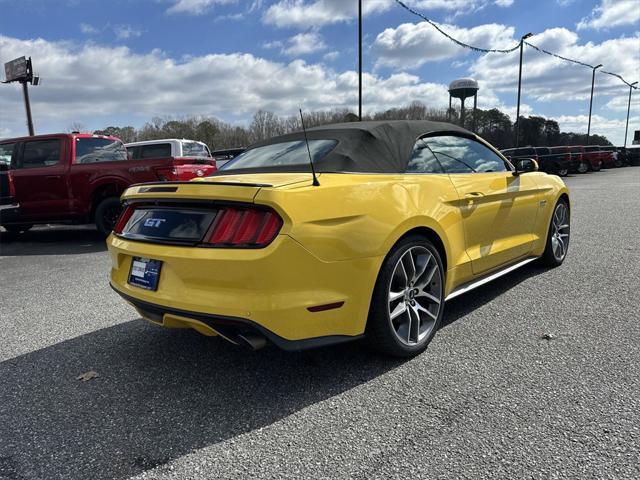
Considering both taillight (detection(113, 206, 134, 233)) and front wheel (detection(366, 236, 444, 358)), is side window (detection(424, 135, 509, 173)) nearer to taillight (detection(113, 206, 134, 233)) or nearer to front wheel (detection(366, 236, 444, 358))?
front wheel (detection(366, 236, 444, 358))

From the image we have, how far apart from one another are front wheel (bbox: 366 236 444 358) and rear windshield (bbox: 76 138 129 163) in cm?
667

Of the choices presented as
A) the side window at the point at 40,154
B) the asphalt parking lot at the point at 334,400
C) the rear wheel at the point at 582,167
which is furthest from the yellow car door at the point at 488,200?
the rear wheel at the point at 582,167

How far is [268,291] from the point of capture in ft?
8.09

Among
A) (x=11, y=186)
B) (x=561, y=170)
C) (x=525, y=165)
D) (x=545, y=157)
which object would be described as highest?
(x=525, y=165)

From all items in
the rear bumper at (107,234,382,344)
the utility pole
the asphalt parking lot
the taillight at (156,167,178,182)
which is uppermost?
the utility pole

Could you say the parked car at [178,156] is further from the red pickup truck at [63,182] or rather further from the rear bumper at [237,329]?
the rear bumper at [237,329]

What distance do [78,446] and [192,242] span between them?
1113 millimetres

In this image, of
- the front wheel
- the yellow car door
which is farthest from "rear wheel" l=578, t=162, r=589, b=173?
the front wheel

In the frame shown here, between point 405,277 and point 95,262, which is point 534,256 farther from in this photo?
point 95,262

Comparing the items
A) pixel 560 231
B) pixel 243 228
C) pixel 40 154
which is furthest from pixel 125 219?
pixel 40 154

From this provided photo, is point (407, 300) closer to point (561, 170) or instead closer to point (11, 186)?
point (11, 186)

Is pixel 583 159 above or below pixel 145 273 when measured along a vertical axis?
below

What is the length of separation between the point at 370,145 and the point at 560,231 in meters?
3.20

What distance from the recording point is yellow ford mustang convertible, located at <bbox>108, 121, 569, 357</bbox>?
2.50 m
